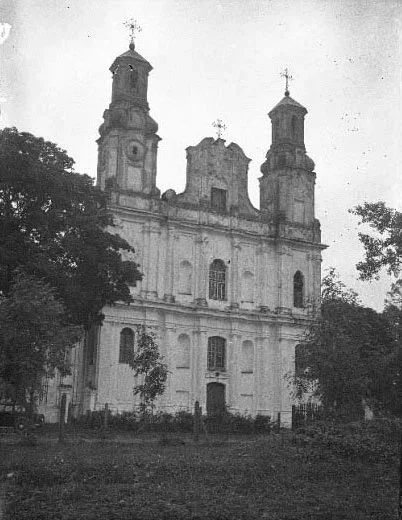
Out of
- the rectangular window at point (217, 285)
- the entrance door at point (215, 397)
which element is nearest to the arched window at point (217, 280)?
the rectangular window at point (217, 285)

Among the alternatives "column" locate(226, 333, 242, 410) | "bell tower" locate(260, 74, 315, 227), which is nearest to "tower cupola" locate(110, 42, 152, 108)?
"bell tower" locate(260, 74, 315, 227)

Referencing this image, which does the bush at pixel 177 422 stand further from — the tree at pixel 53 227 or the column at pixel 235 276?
the column at pixel 235 276

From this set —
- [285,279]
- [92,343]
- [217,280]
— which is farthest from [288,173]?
[92,343]

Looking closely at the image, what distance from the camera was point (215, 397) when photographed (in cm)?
3988

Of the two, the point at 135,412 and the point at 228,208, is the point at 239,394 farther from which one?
the point at 228,208

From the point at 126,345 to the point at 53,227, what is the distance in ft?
33.1

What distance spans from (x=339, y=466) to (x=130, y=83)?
3074 centimetres

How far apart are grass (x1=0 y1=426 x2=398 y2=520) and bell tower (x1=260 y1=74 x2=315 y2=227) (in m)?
27.6

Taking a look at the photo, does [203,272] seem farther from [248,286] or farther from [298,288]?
[298,288]

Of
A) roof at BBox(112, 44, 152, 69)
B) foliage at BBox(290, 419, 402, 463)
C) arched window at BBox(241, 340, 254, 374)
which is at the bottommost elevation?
foliage at BBox(290, 419, 402, 463)

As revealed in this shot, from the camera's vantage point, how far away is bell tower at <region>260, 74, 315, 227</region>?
44625mm

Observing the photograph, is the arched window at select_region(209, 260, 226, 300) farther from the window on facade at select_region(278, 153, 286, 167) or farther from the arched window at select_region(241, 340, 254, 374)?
the window on facade at select_region(278, 153, 286, 167)

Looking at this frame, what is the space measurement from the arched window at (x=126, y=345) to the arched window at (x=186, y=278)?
4.09 m

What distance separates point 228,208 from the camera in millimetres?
42719
